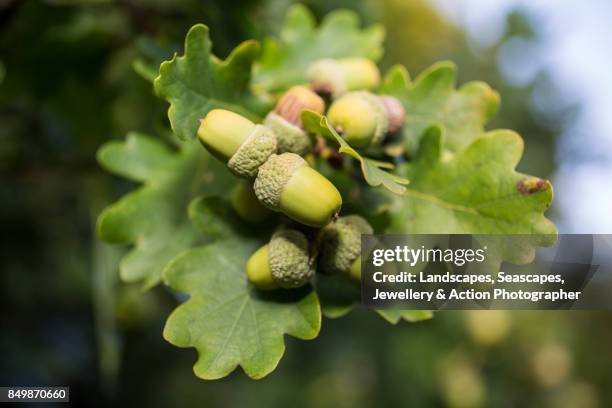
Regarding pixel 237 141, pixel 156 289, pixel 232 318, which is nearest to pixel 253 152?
pixel 237 141

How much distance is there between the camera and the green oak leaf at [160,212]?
1172 millimetres

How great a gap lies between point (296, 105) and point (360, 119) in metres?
0.10

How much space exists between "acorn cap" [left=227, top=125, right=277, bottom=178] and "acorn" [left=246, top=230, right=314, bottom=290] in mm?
113

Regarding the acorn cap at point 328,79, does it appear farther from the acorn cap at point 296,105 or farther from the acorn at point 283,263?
the acorn at point 283,263

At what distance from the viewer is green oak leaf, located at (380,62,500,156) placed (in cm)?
115

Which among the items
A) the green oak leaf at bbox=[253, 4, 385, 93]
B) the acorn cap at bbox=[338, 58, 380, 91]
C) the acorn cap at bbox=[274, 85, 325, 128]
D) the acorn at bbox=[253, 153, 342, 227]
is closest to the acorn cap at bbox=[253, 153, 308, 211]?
the acorn at bbox=[253, 153, 342, 227]

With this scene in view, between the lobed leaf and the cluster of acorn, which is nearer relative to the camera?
the cluster of acorn

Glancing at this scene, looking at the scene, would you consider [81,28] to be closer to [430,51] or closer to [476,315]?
[476,315]

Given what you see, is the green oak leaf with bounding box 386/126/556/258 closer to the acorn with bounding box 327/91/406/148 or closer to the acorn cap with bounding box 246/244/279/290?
the acorn with bounding box 327/91/406/148

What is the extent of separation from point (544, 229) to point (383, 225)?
252 mm

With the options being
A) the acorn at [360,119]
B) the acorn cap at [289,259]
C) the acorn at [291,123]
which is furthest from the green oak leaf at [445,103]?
the acorn cap at [289,259]

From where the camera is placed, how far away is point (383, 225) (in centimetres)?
102

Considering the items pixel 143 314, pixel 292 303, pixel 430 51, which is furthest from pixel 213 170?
pixel 430 51

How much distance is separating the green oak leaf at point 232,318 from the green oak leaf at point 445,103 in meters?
0.43
